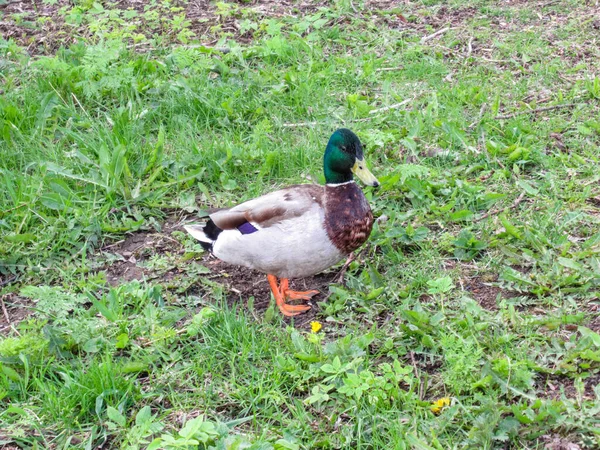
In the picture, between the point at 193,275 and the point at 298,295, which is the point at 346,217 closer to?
the point at 298,295

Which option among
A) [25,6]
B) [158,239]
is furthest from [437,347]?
[25,6]

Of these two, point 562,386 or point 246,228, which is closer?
point 562,386

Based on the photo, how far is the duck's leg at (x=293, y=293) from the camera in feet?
12.4

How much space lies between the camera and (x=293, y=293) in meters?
3.80

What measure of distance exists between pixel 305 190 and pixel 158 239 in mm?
1098

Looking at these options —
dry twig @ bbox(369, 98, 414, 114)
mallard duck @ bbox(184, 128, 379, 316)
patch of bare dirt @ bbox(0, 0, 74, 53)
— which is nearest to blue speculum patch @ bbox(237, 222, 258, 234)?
mallard duck @ bbox(184, 128, 379, 316)

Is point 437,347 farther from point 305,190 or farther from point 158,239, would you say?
point 158,239

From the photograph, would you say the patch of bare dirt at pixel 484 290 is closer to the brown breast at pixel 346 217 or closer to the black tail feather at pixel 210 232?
the brown breast at pixel 346 217

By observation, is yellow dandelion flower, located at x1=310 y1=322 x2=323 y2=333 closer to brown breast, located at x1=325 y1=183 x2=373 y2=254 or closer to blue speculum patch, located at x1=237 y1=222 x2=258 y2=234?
brown breast, located at x1=325 y1=183 x2=373 y2=254

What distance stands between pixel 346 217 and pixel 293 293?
54 cm

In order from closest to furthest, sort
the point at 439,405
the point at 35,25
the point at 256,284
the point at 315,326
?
the point at 439,405, the point at 315,326, the point at 256,284, the point at 35,25

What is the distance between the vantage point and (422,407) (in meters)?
2.92

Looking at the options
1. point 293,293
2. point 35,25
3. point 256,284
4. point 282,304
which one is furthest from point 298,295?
point 35,25

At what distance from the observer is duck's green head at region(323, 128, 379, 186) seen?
367 centimetres
